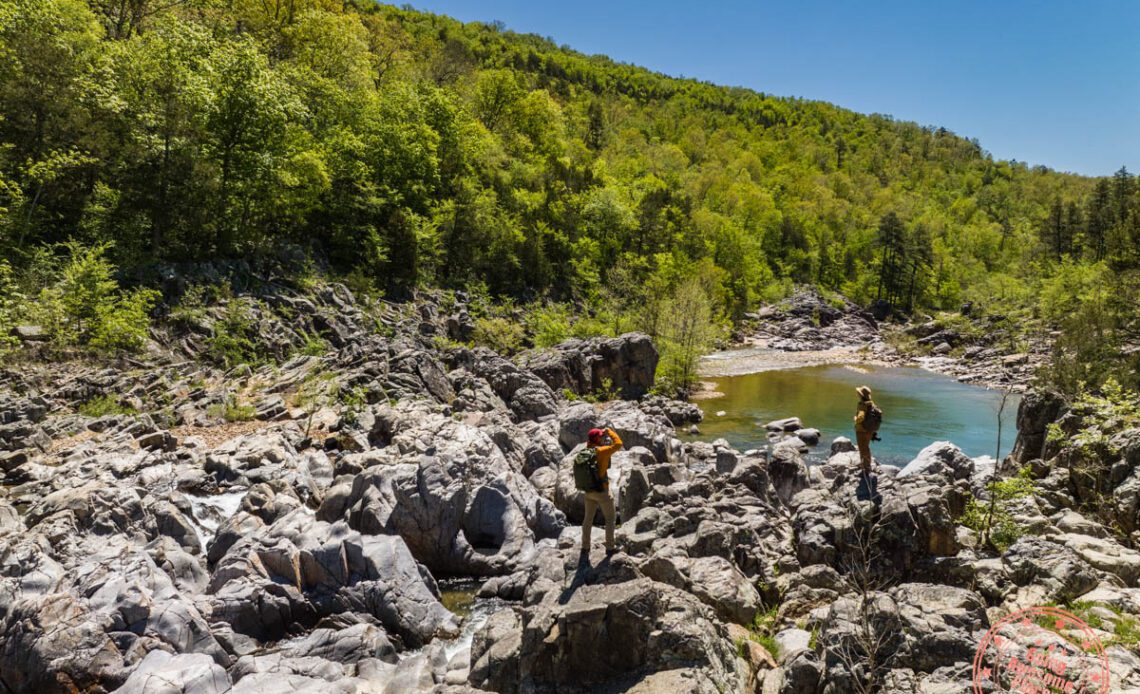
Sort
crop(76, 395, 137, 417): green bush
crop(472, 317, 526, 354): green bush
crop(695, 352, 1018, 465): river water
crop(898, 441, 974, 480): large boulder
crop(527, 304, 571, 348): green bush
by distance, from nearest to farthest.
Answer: crop(898, 441, 974, 480): large boulder
crop(76, 395, 137, 417): green bush
crop(695, 352, 1018, 465): river water
crop(472, 317, 526, 354): green bush
crop(527, 304, 571, 348): green bush

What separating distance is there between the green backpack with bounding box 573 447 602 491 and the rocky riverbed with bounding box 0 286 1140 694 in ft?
4.23

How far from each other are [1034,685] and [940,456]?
14.9 m

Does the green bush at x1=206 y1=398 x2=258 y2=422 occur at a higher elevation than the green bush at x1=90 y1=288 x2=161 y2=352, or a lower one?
lower

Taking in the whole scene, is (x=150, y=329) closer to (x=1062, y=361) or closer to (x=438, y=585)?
(x=438, y=585)

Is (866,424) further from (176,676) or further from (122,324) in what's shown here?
(122,324)

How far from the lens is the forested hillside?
27094 millimetres

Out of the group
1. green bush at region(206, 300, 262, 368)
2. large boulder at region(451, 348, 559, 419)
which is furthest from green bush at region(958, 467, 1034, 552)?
green bush at region(206, 300, 262, 368)

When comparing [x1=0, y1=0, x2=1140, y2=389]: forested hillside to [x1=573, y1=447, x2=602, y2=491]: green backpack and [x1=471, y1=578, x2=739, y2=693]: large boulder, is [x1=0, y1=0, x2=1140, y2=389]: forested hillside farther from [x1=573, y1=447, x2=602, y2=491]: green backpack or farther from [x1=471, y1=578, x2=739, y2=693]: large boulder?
[x1=471, y1=578, x2=739, y2=693]: large boulder

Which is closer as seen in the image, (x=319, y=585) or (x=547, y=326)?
(x=319, y=585)

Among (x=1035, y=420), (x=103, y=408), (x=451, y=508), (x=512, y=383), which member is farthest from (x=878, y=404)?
(x=103, y=408)

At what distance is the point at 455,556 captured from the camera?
15070 mm

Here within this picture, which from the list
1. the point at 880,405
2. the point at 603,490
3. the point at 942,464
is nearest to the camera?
the point at 603,490

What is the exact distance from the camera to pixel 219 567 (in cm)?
1232

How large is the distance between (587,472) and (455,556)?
6025 millimetres
